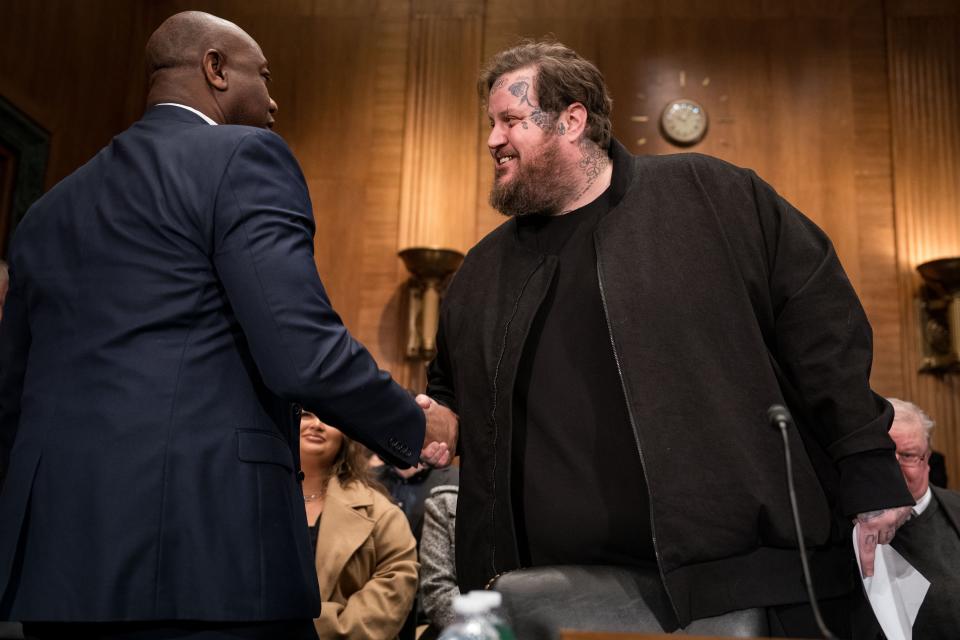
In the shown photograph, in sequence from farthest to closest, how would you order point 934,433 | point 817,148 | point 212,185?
point 817,148 → point 934,433 → point 212,185

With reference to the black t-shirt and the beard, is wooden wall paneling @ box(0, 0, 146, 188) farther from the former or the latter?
the black t-shirt

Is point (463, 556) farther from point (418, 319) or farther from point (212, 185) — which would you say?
point (418, 319)

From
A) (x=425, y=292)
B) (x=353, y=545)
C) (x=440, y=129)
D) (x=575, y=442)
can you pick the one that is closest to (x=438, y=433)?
(x=575, y=442)

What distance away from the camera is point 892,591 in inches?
87.7

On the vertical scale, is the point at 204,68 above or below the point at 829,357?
above

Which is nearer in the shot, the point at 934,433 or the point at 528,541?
the point at 528,541

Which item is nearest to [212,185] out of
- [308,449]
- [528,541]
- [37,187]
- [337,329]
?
[337,329]

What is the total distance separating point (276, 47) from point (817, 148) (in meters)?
4.14

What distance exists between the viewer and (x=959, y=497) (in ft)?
12.3

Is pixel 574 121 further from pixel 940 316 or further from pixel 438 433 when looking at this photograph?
pixel 940 316

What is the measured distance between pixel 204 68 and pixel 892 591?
1.92 metres

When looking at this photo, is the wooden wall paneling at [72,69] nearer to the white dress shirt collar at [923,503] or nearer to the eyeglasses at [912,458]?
the eyeglasses at [912,458]

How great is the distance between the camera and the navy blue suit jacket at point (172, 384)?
1655 mm

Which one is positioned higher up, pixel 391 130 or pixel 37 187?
pixel 391 130
